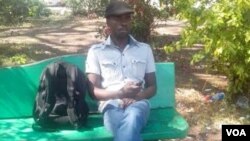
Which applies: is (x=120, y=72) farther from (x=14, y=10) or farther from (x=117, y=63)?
(x=14, y=10)

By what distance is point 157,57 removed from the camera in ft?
28.2

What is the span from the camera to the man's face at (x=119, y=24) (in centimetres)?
443

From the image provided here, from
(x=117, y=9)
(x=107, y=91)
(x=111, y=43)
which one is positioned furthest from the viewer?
(x=111, y=43)

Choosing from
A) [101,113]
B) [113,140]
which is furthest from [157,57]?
[113,140]

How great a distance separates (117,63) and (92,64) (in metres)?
0.25

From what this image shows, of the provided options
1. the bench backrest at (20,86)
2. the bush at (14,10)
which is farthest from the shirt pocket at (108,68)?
the bush at (14,10)

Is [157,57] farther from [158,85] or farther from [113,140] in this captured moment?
[113,140]

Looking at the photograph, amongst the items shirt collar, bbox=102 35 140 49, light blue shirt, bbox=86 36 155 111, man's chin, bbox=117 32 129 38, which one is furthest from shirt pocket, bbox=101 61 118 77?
man's chin, bbox=117 32 129 38

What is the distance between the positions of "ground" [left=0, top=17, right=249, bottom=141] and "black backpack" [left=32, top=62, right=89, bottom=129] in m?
1.67

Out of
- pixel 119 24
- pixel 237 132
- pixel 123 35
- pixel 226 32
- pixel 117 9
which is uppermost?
pixel 117 9

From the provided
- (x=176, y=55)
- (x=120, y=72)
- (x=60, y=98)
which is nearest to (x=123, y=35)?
(x=120, y=72)

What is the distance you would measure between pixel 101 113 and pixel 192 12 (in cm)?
193

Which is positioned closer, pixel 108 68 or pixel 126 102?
pixel 126 102

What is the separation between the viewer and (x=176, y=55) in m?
9.11
